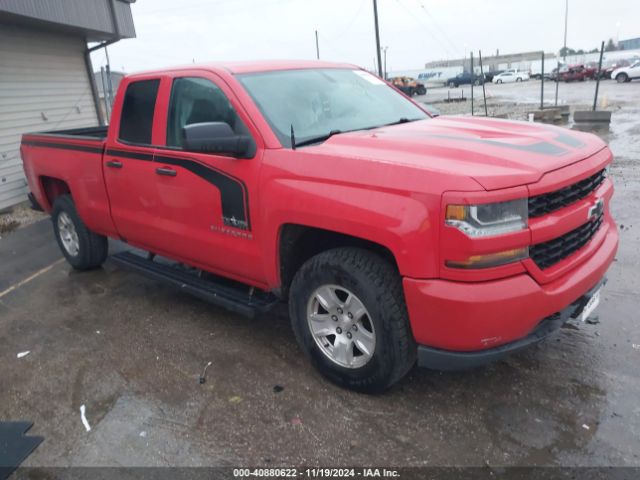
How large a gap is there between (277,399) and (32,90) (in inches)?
390

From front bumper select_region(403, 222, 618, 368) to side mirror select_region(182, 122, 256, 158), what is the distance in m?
1.32

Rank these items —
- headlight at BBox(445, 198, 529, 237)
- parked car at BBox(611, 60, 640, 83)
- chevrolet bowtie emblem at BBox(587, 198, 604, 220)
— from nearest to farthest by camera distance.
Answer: headlight at BBox(445, 198, 529, 237) → chevrolet bowtie emblem at BBox(587, 198, 604, 220) → parked car at BBox(611, 60, 640, 83)

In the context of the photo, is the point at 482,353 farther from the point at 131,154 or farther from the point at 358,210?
the point at 131,154

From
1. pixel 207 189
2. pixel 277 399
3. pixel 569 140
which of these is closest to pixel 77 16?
pixel 207 189

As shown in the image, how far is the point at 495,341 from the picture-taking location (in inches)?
101

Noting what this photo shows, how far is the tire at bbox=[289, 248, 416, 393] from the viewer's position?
2.77 m

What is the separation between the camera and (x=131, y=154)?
→ 419cm

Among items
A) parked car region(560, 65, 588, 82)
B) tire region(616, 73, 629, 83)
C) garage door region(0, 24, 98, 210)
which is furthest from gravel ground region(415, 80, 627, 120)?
garage door region(0, 24, 98, 210)

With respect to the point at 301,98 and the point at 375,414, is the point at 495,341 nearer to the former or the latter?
the point at 375,414

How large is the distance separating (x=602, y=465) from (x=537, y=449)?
29cm

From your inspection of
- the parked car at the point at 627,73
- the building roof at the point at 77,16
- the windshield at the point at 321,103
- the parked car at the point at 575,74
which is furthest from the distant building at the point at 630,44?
the windshield at the point at 321,103

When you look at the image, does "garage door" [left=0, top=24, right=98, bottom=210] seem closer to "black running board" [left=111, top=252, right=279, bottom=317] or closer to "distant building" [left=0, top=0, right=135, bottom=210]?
"distant building" [left=0, top=0, right=135, bottom=210]

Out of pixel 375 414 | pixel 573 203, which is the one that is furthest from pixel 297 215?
pixel 573 203

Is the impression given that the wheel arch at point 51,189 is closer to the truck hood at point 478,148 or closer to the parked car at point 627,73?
the truck hood at point 478,148
